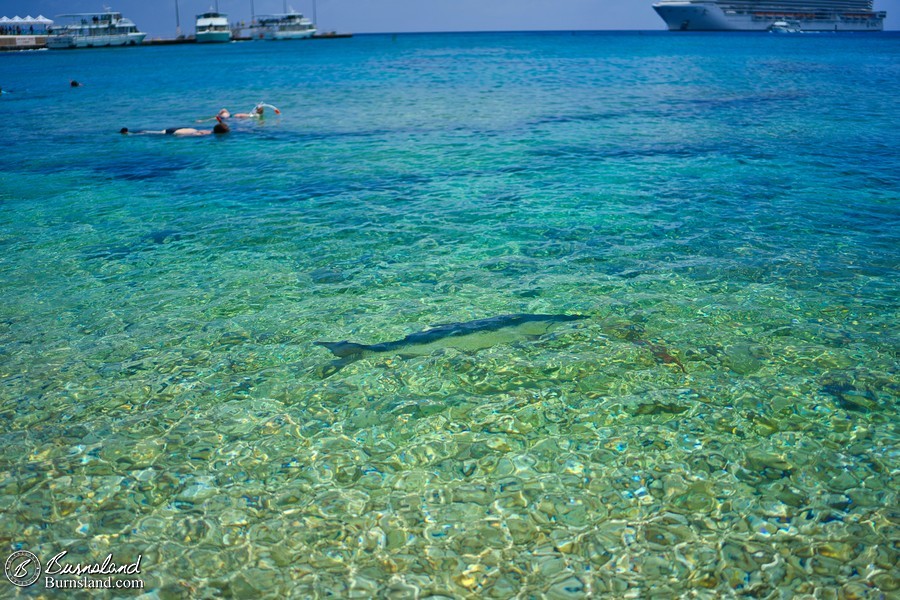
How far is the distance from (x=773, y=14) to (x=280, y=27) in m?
110

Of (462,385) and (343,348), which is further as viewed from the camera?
(343,348)

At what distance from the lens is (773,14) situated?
13062cm

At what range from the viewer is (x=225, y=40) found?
128 m

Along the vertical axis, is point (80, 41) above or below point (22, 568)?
above

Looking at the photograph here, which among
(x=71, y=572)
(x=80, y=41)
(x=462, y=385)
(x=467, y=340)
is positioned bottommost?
(x=71, y=572)

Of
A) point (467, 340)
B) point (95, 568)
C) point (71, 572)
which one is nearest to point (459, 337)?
point (467, 340)

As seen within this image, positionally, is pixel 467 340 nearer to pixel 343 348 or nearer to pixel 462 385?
pixel 462 385

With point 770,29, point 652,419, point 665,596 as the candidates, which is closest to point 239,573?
point 665,596

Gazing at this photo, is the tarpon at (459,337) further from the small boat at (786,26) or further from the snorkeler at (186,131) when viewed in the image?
the small boat at (786,26)

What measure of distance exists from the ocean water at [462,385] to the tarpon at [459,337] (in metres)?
0.13

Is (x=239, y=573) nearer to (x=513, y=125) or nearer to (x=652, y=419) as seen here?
(x=652, y=419)

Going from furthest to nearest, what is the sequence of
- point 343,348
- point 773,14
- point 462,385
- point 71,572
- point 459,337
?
1. point 773,14
2. point 459,337
3. point 343,348
4. point 462,385
5. point 71,572

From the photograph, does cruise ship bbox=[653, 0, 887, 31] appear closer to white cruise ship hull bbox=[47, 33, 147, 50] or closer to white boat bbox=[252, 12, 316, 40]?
white boat bbox=[252, 12, 316, 40]

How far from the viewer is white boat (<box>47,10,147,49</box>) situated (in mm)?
103125
